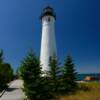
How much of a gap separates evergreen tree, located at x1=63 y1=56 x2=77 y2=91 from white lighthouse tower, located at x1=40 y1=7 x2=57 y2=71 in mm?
5214

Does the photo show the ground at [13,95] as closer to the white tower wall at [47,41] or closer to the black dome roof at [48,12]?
the white tower wall at [47,41]

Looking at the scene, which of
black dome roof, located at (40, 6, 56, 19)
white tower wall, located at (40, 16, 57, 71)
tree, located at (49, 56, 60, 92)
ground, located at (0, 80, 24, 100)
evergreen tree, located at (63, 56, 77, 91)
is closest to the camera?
ground, located at (0, 80, 24, 100)

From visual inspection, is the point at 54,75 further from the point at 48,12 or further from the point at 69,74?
the point at 48,12

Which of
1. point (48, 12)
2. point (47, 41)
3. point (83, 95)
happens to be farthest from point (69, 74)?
point (48, 12)

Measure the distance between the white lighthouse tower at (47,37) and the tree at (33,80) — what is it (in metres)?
11.4

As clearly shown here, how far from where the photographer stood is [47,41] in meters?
34.8

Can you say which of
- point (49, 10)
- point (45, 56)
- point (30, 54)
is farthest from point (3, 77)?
point (49, 10)

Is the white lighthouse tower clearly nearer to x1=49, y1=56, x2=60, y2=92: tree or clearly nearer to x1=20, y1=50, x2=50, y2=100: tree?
x1=49, y1=56, x2=60, y2=92: tree

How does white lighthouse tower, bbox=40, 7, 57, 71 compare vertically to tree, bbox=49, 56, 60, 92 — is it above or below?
above

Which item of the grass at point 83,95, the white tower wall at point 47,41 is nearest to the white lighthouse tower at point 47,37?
the white tower wall at point 47,41

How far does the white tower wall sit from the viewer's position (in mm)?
33713

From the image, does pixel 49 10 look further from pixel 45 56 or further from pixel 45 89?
pixel 45 89

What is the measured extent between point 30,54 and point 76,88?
8283 mm

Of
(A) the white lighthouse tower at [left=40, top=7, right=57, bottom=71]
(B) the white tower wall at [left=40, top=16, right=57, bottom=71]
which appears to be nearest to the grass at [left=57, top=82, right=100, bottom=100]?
(B) the white tower wall at [left=40, top=16, right=57, bottom=71]
